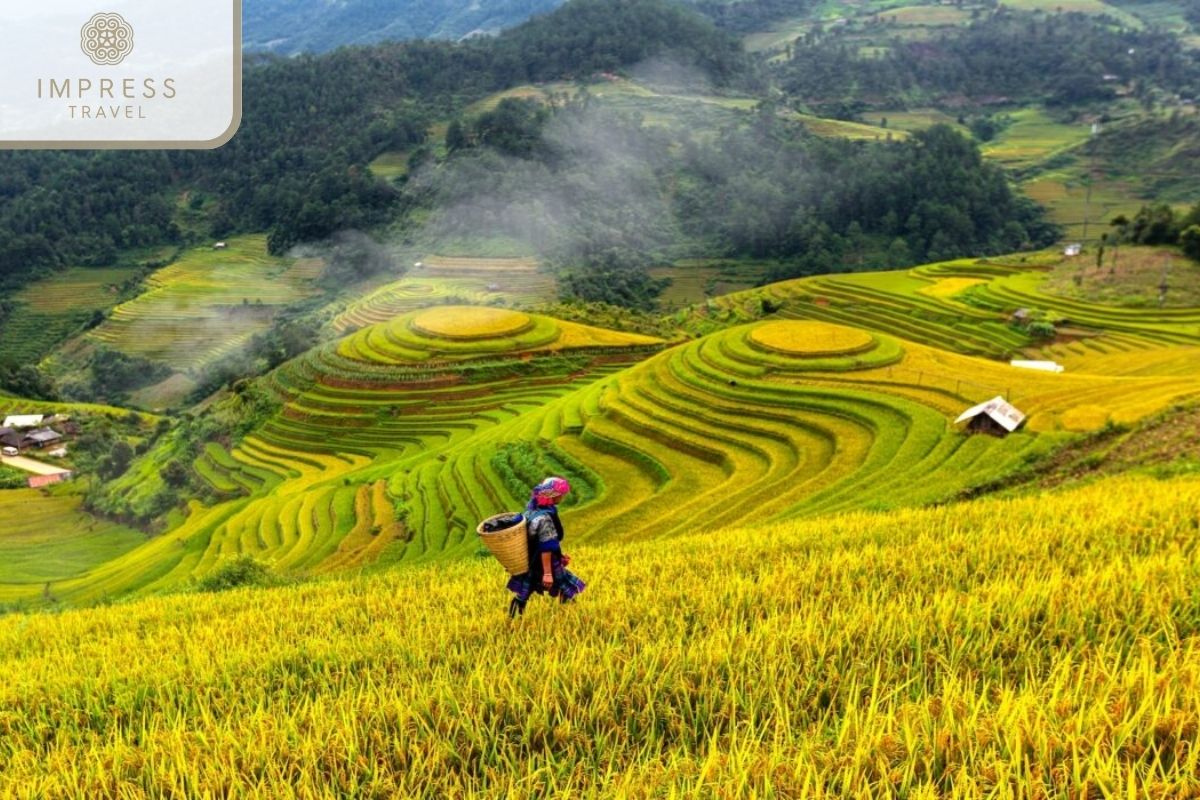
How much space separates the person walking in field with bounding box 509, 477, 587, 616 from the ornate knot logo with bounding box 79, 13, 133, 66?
4422 millimetres

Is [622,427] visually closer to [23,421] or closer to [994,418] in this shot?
[994,418]

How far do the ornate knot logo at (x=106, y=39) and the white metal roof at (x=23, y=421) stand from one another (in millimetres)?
55385

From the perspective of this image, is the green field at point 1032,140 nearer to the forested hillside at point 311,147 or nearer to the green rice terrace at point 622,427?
the forested hillside at point 311,147

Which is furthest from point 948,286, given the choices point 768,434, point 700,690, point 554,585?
point 700,690

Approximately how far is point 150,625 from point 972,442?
18.9m

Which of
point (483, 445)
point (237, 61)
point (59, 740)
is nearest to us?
point (59, 740)

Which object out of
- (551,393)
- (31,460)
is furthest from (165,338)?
(551,393)

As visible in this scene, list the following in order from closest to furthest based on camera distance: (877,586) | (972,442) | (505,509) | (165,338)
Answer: (877,586)
(972,442)
(505,509)
(165,338)

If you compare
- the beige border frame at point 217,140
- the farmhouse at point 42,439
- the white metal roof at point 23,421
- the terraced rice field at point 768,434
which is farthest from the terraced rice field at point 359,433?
the white metal roof at point 23,421

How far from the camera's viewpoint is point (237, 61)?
5.30m

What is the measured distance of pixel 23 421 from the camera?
48156 mm

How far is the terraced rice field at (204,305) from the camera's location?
215 feet

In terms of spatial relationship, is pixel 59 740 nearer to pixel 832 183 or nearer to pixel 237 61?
pixel 237 61

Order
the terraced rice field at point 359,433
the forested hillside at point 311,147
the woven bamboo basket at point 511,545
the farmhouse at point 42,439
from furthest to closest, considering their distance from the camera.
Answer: the forested hillside at point 311,147 → the farmhouse at point 42,439 → the terraced rice field at point 359,433 → the woven bamboo basket at point 511,545
